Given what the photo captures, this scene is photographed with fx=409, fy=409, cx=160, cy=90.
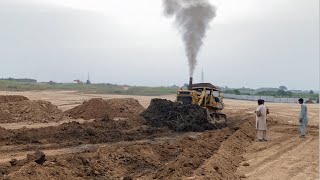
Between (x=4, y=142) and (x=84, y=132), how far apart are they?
9.99ft

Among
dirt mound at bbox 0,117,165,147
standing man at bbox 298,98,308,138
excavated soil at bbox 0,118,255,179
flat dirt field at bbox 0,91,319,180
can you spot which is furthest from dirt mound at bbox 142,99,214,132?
excavated soil at bbox 0,118,255,179

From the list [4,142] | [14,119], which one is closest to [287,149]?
[4,142]

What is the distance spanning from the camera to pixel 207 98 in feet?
68.3

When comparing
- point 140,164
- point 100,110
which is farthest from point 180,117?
point 140,164

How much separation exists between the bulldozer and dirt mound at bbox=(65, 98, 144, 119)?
4234mm

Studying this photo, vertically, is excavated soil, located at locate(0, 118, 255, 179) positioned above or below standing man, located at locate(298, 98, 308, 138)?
A: below

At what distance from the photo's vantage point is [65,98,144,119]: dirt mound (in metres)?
23.4

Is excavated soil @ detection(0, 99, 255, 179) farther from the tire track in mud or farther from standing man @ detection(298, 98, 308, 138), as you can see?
standing man @ detection(298, 98, 308, 138)

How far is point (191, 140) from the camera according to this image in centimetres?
1422

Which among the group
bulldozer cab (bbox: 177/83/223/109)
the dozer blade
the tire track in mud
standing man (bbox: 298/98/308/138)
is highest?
bulldozer cab (bbox: 177/83/223/109)

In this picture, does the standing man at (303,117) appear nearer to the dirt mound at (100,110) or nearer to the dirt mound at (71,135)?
the dirt mound at (71,135)

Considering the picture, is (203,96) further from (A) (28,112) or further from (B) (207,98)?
(A) (28,112)

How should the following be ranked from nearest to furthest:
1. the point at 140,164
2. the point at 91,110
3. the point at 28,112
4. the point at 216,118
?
1. the point at 140,164
2. the point at 216,118
3. the point at 28,112
4. the point at 91,110

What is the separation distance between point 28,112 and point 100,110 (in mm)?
4209
